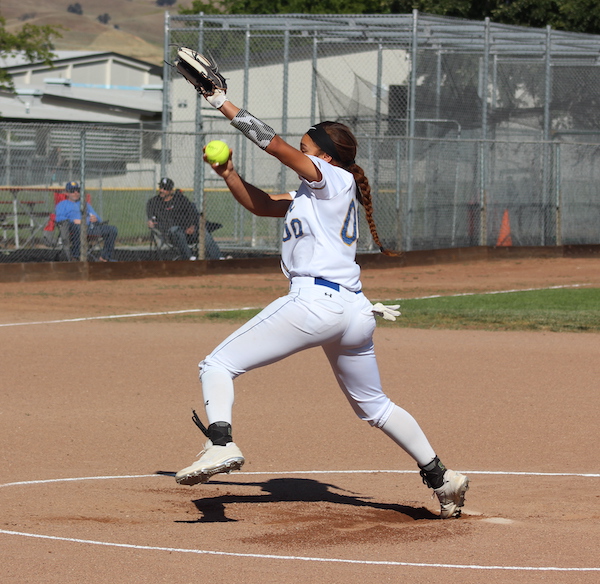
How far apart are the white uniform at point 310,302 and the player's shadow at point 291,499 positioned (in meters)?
0.87

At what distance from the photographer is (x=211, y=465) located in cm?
449

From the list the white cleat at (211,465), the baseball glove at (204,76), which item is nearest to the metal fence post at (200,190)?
the baseball glove at (204,76)

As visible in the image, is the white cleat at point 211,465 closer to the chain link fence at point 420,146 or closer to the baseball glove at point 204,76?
the baseball glove at point 204,76

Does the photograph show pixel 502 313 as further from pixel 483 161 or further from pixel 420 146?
pixel 483 161

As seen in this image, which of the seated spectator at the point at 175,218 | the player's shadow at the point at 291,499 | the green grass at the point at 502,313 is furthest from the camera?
the seated spectator at the point at 175,218

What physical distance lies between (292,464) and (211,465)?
7.11ft

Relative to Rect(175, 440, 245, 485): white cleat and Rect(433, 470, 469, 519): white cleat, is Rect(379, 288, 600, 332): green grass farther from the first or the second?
Rect(175, 440, 245, 485): white cleat

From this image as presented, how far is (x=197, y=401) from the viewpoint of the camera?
8367 mm

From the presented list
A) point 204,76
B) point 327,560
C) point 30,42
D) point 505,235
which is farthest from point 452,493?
point 30,42

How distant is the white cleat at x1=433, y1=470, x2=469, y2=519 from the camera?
204 inches

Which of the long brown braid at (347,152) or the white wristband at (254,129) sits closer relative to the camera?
the white wristband at (254,129)

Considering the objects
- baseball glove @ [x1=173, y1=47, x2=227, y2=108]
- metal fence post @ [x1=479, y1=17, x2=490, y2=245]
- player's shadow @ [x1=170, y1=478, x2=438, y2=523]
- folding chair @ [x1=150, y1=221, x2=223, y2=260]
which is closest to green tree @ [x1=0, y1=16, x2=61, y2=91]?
folding chair @ [x1=150, y1=221, x2=223, y2=260]

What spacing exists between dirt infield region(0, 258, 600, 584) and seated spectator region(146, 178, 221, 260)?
5658 mm

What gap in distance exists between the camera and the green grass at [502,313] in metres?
12.8
